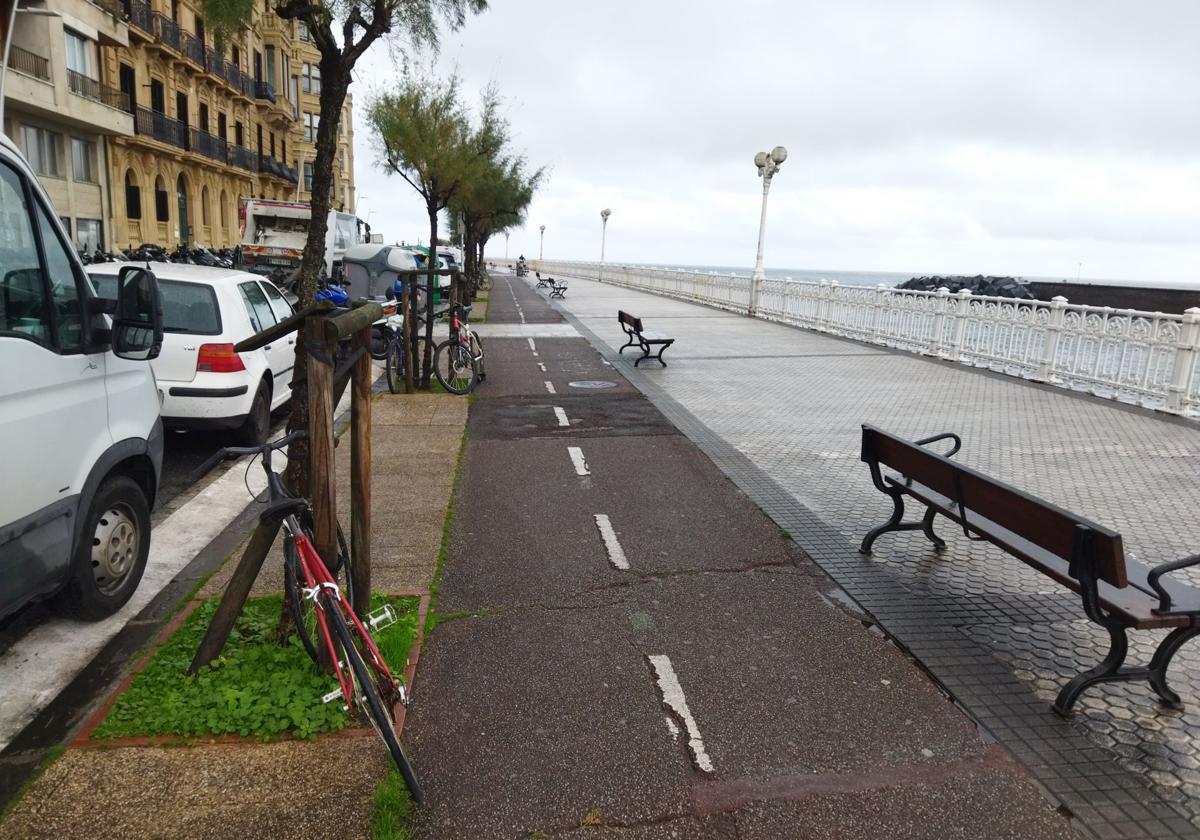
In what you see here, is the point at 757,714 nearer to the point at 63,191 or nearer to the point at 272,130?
the point at 63,191

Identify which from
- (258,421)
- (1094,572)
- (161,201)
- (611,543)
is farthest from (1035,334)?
(161,201)

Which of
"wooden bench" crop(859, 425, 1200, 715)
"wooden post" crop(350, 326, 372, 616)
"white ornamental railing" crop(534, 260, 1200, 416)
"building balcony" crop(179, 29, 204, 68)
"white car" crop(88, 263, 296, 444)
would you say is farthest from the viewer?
"building balcony" crop(179, 29, 204, 68)

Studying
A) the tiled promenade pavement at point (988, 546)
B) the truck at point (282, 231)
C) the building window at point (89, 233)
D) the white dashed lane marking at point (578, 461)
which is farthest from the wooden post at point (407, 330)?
the building window at point (89, 233)

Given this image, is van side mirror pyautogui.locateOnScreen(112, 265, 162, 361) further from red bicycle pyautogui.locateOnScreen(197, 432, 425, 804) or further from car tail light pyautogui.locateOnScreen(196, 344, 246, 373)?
car tail light pyautogui.locateOnScreen(196, 344, 246, 373)

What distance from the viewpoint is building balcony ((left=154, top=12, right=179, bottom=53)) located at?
117 ft

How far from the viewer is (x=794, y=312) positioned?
24.7 m

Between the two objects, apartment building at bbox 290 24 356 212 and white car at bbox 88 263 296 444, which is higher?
apartment building at bbox 290 24 356 212

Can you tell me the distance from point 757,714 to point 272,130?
60221 millimetres

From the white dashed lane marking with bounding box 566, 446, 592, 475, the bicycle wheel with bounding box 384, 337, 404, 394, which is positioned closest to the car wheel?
the white dashed lane marking with bounding box 566, 446, 592, 475

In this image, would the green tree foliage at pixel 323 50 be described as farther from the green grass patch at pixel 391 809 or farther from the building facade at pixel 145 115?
the green grass patch at pixel 391 809

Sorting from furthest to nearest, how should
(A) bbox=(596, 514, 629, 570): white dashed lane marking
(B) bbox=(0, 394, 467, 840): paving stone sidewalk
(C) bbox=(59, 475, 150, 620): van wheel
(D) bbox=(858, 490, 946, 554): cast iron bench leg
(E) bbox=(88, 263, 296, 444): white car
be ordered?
(E) bbox=(88, 263, 296, 444): white car
(D) bbox=(858, 490, 946, 554): cast iron bench leg
(A) bbox=(596, 514, 629, 570): white dashed lane marking
(C) bbox=(59, 475, 150, 620): van wheel
(B) bbox=(0, 394, 467, 840): paving stone sidewalk

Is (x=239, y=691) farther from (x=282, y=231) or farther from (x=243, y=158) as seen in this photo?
(x=243, y=158)

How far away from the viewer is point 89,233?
1246 inches

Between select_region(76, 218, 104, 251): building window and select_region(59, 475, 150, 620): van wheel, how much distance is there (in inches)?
1180
